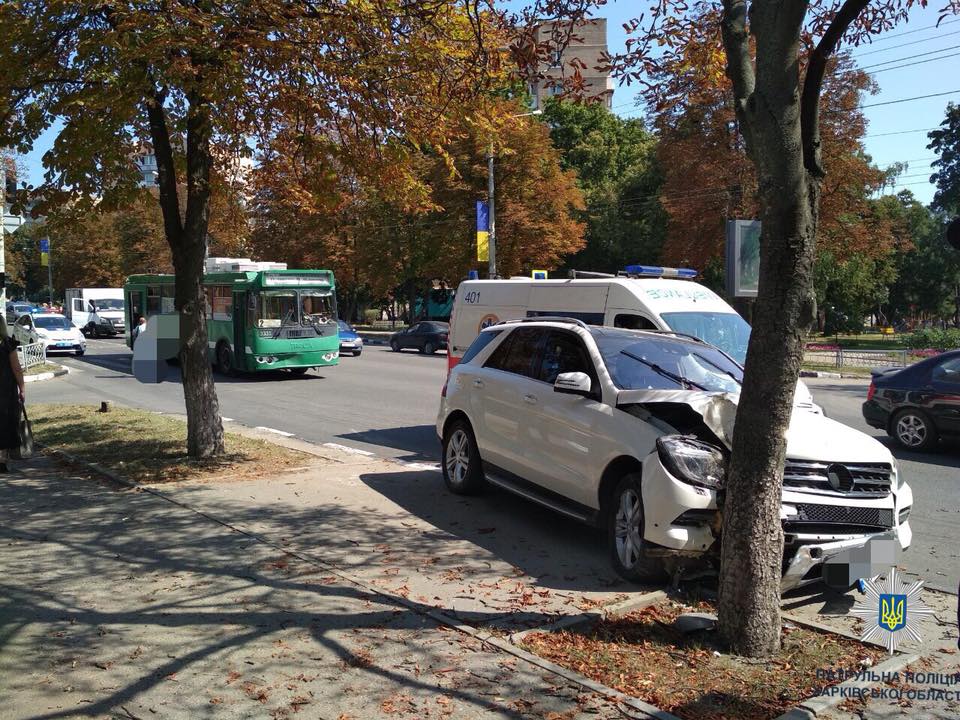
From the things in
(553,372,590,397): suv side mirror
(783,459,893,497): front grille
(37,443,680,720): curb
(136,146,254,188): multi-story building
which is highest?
(136,146,254,188): multi-story building

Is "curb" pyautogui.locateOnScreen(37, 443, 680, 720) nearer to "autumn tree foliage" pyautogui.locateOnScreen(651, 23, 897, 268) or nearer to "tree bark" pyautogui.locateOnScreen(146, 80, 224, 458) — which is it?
"tree bark" pyautogui.locateOnScreen(146, 80, 224, 458)

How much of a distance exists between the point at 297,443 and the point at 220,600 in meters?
6.96

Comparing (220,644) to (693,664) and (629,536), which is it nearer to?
(693,664)

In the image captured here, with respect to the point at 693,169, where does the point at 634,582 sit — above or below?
below

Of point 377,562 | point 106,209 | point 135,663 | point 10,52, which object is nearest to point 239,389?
point 106,209

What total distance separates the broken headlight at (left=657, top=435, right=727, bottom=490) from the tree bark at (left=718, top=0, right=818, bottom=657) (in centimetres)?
80

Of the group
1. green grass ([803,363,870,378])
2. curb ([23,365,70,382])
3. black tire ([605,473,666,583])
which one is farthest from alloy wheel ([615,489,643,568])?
green grass ([803,363,870,378])

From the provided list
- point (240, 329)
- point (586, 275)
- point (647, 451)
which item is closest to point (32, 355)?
point (240, 329)

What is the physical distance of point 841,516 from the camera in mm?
5598

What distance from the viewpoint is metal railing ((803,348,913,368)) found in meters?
27.6

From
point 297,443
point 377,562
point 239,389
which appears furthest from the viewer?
point 239,389

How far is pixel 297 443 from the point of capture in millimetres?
12375

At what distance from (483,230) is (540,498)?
24.5m

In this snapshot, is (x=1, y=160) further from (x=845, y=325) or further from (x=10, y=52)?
(x=845, y=325)
